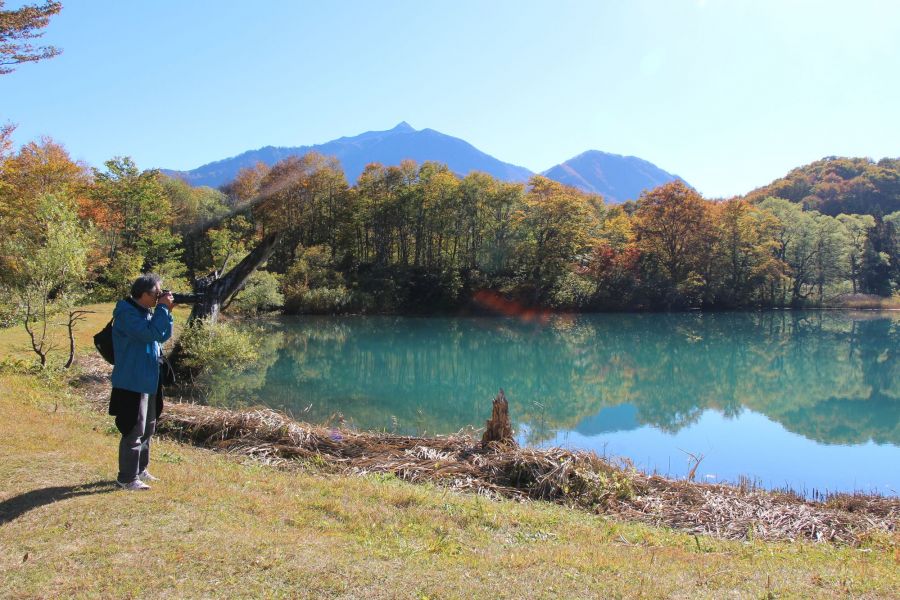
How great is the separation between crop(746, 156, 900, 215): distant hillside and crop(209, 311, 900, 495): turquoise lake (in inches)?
1544

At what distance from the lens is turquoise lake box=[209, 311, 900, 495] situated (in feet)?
38.3

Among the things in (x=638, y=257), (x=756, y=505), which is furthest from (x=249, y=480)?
(x=638, y=257)

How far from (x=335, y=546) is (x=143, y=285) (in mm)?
2955

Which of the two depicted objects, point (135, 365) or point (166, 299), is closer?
point (135, 365)

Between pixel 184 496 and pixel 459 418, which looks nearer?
pixel 184 496

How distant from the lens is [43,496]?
455 centimetres

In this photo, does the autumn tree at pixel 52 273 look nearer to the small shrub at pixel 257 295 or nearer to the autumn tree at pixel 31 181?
the autumn tree at pixel 31 181

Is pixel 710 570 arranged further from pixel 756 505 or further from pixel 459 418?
pixel 459 418

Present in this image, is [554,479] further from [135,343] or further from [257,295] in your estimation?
[257,295]

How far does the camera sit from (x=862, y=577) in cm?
417

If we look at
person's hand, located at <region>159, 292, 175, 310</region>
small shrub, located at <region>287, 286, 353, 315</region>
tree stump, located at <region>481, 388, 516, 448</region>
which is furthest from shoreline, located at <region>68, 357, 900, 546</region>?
small shrub, located at <region>287, 286, 353, 315</region>

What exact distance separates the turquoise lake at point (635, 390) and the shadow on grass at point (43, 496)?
257 inches

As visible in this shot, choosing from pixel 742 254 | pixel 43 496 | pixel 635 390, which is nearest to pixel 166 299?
pixel 43 496

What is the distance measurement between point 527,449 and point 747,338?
94.5ft
